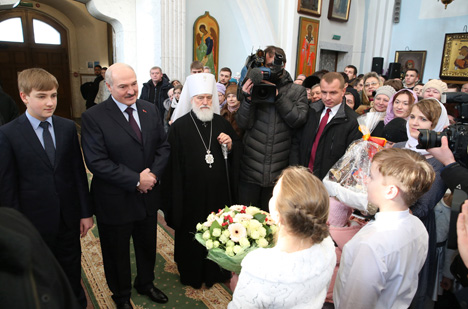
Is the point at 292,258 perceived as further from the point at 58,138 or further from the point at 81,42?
the point at 81,42

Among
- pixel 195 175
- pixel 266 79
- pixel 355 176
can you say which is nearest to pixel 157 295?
pixel 195 175

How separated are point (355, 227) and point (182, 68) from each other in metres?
6.38

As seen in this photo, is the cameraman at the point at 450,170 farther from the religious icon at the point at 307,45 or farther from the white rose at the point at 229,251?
the religious icon at the point at 307,45

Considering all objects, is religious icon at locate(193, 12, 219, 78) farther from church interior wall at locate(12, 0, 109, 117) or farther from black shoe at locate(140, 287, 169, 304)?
black shoe at locate(140, 287, 169, 304)

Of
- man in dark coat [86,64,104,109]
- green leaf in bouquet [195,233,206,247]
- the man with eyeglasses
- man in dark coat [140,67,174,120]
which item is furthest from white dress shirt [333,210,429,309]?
man in dark coat [86,64,104,109]

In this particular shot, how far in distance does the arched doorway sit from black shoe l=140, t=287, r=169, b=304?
33.8ft

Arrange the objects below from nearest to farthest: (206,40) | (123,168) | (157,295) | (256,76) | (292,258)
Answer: (292,258), (123,168), (157,295), (256,76), (206,40)

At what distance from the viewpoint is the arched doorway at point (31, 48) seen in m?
10.1

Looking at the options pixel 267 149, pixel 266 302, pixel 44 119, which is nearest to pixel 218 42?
pixel 267 149

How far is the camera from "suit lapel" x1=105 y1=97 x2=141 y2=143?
2.36 metres

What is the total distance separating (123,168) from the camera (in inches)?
91.0

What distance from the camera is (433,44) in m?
10.7

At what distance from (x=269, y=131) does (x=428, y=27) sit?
10.5 meters

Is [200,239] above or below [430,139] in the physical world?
below
